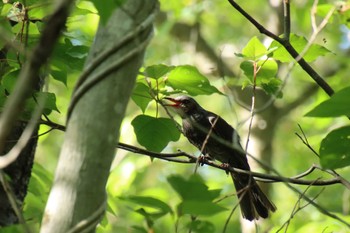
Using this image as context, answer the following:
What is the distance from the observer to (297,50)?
224 centimetres

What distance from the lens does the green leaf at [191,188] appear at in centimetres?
124

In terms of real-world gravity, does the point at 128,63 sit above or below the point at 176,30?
above

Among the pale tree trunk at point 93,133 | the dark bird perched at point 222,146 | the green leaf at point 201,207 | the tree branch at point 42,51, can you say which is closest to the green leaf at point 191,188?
the green leaf at point 201,207

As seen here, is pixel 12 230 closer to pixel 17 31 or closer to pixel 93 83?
pixel 93 83

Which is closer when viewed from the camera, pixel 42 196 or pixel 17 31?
pixel 17 31

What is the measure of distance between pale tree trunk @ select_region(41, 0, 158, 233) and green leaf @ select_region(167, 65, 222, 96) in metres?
0.89

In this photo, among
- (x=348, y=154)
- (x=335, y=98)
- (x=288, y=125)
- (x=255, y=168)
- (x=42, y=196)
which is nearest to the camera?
(x=335, y=98)

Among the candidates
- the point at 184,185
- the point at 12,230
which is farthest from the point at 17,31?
the point at 184,185

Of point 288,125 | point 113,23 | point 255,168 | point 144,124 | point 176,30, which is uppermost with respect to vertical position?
point 113,23

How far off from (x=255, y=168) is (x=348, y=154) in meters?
4.07

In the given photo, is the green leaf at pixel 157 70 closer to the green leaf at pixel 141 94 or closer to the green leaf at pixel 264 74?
the green leaf at pixel 141 94

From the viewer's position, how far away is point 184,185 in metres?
1.24

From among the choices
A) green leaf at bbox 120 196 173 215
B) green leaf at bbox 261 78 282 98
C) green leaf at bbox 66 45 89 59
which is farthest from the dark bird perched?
green leaf at bbox 120 196 173 215

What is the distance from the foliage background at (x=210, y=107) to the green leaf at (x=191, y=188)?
33 mm
